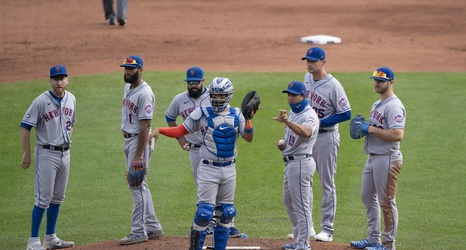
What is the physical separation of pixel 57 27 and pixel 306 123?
16.0m

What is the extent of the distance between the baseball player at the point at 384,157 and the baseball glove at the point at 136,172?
241 centimetres

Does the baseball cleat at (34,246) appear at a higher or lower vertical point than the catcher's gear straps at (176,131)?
lower

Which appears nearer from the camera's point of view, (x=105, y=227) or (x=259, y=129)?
(x=105, y=227)

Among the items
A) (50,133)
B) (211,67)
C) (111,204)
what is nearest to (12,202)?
(111,204)

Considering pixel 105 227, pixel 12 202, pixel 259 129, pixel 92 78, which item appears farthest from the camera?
pixel 92 78

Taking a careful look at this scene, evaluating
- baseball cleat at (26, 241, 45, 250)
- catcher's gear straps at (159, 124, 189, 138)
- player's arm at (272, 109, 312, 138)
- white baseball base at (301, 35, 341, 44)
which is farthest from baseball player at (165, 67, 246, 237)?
white baseball base at (301, 35, 341, 44)

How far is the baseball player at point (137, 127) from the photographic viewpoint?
977cm

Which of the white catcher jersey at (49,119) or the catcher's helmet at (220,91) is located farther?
the white catcher jersey at (49,119)

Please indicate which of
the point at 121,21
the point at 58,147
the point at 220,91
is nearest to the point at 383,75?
the point at 220,91

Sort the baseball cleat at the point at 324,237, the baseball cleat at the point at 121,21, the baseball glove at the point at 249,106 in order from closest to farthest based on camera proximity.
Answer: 1. the baseball glove at the point at 249,106
2. the baseball cleat at the point at 324,237
3. the baseball cleat at the point at 121,21

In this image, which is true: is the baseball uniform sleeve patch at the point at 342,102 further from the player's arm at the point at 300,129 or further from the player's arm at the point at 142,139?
the player's arm at the point at 142,139

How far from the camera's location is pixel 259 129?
15523 millimetres

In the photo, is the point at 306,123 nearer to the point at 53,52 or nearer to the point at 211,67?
the point at 211,67

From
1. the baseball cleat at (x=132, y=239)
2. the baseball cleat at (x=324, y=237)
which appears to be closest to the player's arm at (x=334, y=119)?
the baseball cleat at (x=324, y=237)
